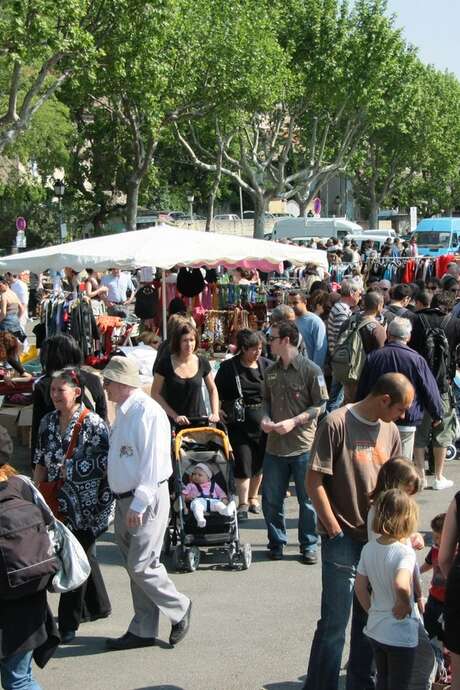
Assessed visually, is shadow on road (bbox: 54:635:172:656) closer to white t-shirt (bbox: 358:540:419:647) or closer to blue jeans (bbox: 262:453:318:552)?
blue jeans (bbox: 262:453:318:552)

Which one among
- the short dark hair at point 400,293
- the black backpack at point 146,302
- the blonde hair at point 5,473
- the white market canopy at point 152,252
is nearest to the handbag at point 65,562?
the blonde hair at point 5,473

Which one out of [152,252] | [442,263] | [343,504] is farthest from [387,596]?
[442,263]

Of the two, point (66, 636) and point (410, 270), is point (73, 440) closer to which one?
point (66, 636)

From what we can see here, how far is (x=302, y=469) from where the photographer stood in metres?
7.89

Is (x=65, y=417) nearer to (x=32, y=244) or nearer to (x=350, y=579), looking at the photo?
(x=350, y=579)

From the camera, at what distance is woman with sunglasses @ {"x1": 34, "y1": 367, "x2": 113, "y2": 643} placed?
6211 mm

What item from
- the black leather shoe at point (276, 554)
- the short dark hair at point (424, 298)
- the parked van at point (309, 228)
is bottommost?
the black leather shoe at point (276, 554)

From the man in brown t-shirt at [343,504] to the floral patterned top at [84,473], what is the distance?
5.67 ft

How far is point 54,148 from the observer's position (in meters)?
42.5

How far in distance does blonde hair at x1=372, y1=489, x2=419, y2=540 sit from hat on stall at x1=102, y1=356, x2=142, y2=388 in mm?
1982

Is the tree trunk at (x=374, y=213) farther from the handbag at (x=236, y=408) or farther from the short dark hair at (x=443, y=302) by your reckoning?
the handbag at (x=236, y=408)

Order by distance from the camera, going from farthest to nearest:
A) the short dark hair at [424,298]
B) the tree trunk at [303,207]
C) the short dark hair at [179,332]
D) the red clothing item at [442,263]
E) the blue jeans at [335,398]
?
the tree trunk at [303,207] < the red clothing item at [442,263] < the blue jeans at [335,398] < the short dark hair at [424,298] < the short dark hair at [179,332]

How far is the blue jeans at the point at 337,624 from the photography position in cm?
502

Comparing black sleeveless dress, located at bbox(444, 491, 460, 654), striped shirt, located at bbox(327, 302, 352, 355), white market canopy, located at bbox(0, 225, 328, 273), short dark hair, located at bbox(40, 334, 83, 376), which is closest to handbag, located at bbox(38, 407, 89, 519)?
short dark hair, located at bbox(40, 334, 83, 376)
